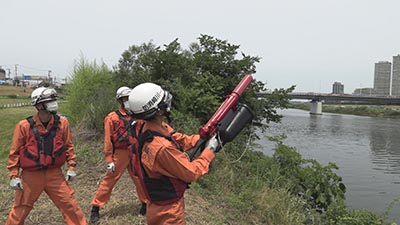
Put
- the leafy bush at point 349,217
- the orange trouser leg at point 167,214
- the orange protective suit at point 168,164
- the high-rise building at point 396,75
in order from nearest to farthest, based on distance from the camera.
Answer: the orange protective suit at point 168,164
the orange trouser leg at point 167,214
the leafy bush at point 349,217
the high-rise building at point 396,75

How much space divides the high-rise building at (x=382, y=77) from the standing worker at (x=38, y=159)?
10488 centimetres

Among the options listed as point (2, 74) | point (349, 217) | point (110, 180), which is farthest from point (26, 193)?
point (2, 74)

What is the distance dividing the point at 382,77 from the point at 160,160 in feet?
380

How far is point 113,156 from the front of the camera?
15.8ft

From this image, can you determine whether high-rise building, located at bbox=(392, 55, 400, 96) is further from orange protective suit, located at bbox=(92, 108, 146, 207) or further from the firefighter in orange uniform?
the firefighter in orange uniform

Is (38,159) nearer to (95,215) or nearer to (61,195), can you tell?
(61,195)

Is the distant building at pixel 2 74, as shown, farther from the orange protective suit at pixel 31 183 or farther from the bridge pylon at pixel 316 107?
the orange protective suit at pixel 31 183

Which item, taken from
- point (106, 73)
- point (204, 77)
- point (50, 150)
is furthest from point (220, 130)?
point (106, 73)

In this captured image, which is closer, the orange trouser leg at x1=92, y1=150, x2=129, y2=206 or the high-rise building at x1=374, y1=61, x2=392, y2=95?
the orange trouser leg at x1=92, y1=150, x2=129, y2=206

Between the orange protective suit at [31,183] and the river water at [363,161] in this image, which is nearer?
the orange protective suit at [31,183]

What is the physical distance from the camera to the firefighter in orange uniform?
263cm

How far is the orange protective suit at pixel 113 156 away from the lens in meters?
4.70

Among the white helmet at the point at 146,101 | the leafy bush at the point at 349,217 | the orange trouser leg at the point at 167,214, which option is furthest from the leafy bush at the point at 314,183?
the white helmet at the point at 146,101

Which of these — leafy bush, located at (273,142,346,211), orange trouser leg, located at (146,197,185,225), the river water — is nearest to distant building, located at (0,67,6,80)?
the river water
